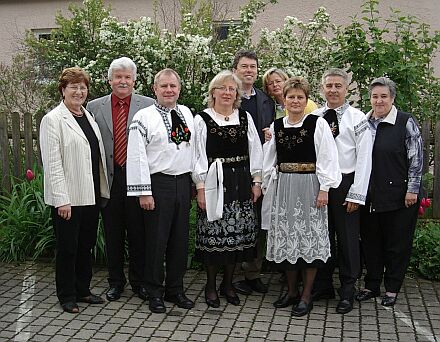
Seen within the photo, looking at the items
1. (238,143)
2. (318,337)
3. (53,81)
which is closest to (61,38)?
(53,81)

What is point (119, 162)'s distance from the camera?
5344 millimetres

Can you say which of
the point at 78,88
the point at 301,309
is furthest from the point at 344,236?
the point at 78,88

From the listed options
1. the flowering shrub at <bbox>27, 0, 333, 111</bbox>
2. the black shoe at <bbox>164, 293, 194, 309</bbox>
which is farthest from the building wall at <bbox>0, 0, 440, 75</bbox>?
the black shoe at <bbox>164, 293, 194, 309</bbox>

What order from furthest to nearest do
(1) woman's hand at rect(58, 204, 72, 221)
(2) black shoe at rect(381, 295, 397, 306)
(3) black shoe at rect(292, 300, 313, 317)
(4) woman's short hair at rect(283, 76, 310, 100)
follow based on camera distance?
1. (2) black shoe at rect(381, 295, 397, 306)
2. (3) black shoe at rect(292, 300, 313, 317)
3. (4) woman's short hair at rect(283, 76, 310, 100)
4. (1) woman's hand at rect(58, 204, 72, 221)

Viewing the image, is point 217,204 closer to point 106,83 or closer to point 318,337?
point 318,337

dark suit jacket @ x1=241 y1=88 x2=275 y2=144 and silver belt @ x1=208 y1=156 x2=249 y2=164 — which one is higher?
dark suit jacket @ x1=241 y1=88 x2=275 y2=144

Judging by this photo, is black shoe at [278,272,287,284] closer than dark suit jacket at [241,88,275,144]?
No

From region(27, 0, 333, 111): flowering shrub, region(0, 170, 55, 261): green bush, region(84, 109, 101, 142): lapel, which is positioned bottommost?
region(0, 170, 55, 261): green bush

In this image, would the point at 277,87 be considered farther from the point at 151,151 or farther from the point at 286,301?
the point at 286,301

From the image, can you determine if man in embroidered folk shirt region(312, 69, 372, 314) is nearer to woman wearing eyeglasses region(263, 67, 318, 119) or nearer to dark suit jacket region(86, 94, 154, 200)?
woman wearing eyeglasses region(263, 67, 318, 119)

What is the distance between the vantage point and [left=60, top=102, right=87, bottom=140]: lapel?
16.6 ft

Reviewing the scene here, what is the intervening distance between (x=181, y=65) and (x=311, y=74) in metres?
1.81

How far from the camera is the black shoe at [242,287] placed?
573 cm

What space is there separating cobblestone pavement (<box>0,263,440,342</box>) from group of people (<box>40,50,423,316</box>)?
0.12m
